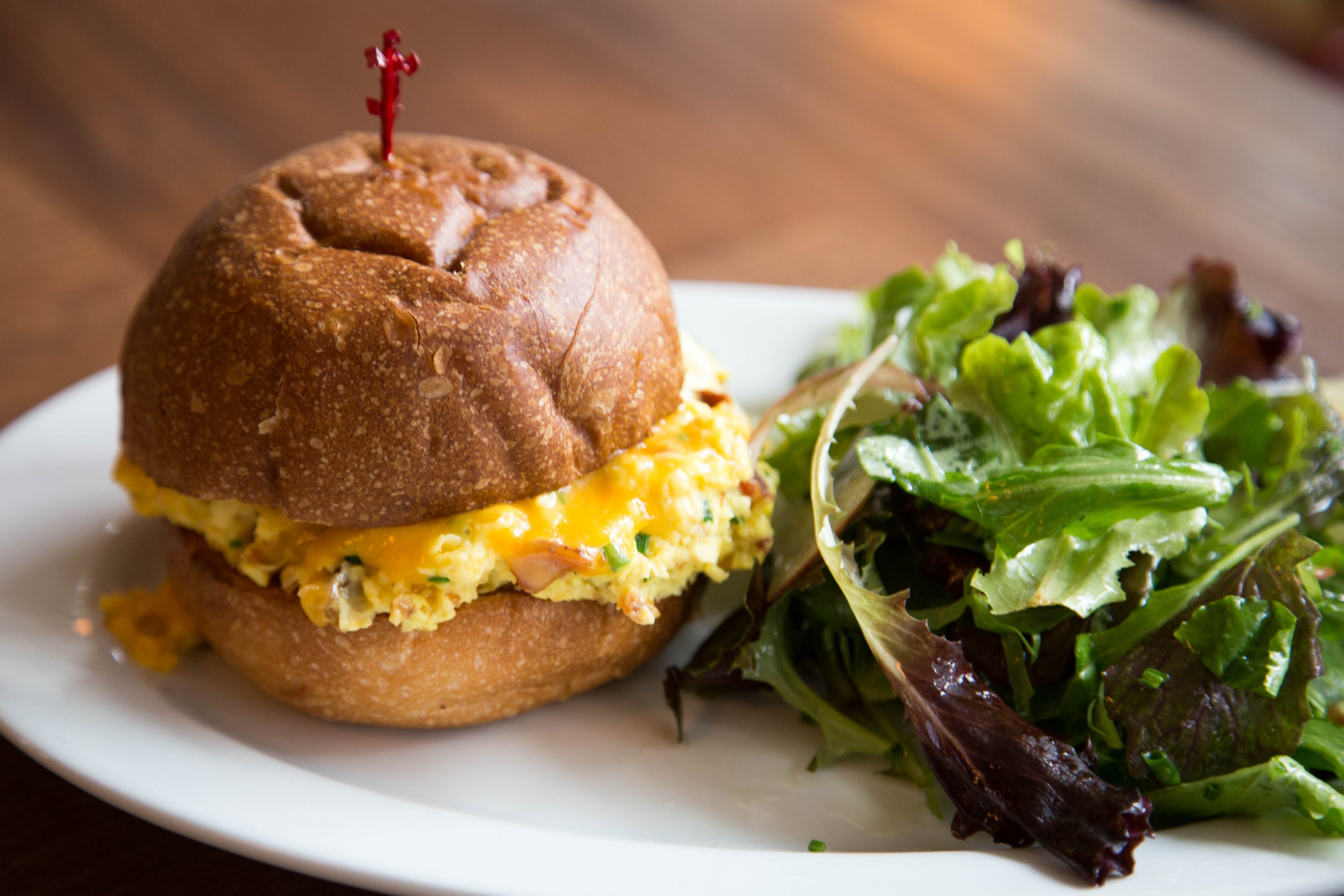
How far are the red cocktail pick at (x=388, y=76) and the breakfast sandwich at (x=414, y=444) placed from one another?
6cm

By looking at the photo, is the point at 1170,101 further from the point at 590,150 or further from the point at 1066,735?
the point at 1066,735

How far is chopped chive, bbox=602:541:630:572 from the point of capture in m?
1.92

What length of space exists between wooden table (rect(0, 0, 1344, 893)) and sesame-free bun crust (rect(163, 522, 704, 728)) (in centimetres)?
123

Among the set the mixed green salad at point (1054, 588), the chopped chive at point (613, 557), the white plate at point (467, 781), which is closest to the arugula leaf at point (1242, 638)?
the mixed green salad at point (1054, 588)

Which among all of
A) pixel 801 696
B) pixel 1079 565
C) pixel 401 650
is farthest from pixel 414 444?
pixel 1079 565

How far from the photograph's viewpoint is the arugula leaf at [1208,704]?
77.6 inches

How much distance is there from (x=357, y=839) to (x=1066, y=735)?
133 centimetres

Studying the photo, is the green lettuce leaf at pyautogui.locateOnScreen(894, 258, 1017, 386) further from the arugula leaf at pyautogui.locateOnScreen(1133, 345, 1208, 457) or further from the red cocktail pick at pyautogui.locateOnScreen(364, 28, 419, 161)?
the red cocktail pick at pyautogui.locateOnScreen(364, 28, 419, 161)

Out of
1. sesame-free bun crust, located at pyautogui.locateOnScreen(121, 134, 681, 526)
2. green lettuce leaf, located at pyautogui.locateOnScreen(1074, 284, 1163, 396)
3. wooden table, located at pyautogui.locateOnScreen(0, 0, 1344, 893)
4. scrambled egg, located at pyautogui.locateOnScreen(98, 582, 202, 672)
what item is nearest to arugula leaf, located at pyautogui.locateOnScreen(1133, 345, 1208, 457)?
green lettuce leaf, located at pyautogui.locateOnScreen(1074, 284, 1163, 396)

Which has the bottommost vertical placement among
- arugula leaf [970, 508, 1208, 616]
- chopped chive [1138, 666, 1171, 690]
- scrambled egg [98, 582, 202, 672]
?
scrambled egg [98, 582, 202, 672]

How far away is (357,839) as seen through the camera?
66.7 inches

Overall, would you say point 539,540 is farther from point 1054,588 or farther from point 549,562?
point 1054,588

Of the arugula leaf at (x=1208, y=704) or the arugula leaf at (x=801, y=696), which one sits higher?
the arugula leaf at (x=1208, y=704)

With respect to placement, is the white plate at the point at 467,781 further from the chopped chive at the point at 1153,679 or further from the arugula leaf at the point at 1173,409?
the arugula leaf at the point at 1173,409
